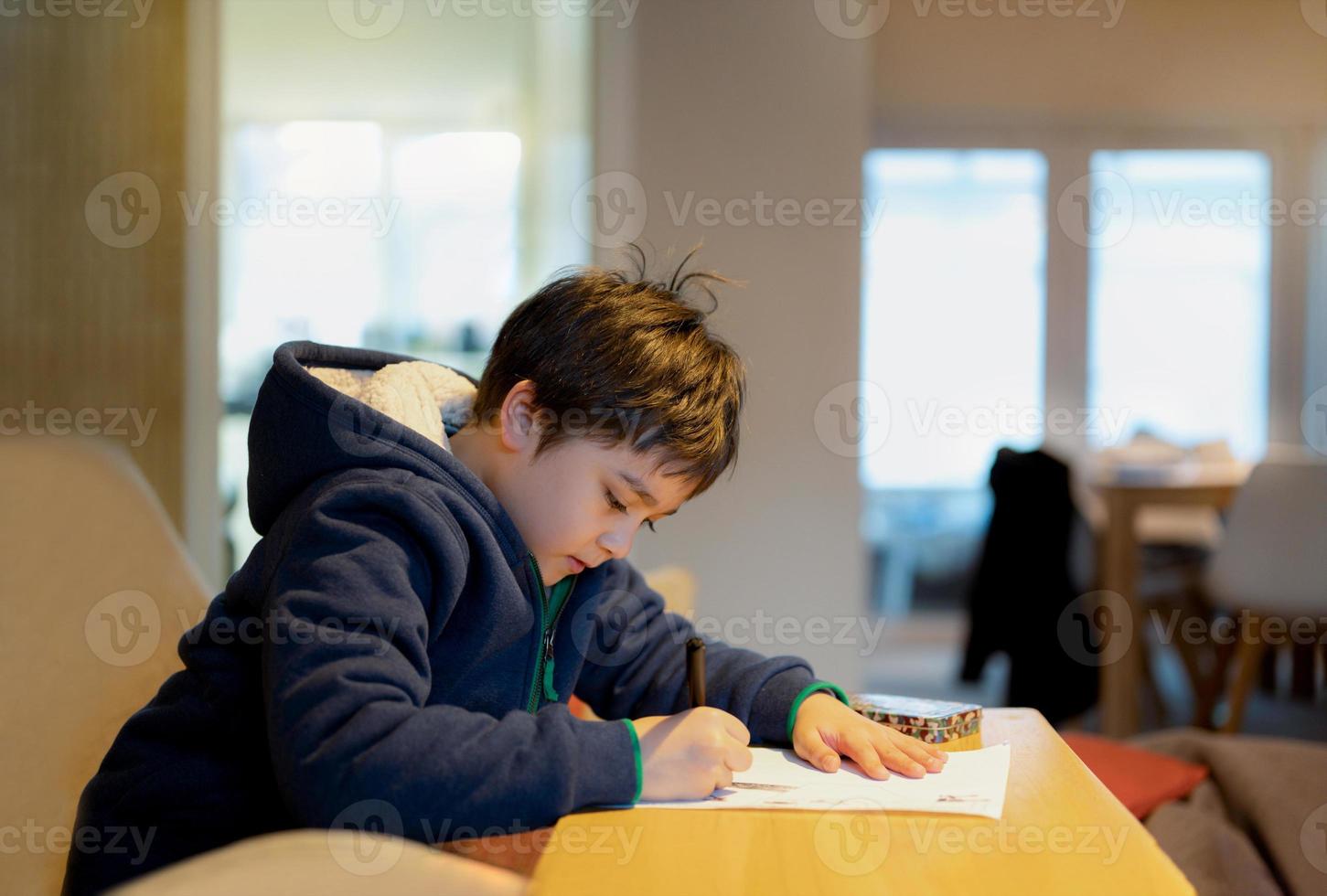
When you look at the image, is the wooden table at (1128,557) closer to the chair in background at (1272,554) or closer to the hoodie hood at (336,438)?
the chair in background at (1272,554)

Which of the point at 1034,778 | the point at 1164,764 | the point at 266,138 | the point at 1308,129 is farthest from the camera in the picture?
the point at 1308,129

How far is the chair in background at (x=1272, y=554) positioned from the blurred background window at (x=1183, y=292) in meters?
1.91

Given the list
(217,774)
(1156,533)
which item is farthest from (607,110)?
(1156,533)

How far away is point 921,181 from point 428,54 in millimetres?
2872

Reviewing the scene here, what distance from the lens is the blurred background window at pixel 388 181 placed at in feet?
8.05

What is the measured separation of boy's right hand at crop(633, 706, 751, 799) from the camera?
77cm

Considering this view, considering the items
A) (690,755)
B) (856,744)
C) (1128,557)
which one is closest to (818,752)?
(856,744)

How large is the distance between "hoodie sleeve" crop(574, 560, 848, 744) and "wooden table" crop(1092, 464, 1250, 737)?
2.32 meters

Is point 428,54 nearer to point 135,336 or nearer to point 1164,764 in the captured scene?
point 135,336

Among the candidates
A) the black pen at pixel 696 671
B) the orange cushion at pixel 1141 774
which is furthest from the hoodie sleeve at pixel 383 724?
the orange cushion at pixel 1141 774

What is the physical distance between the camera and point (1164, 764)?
5.29 ft

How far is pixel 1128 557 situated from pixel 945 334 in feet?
6.49

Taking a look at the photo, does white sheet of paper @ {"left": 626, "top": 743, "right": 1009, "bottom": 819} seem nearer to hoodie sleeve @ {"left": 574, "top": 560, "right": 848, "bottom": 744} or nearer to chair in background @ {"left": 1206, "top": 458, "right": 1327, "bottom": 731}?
hoodie sleeve @ {"left": 574, "top": 560, "right": 848, "bottom": 744}

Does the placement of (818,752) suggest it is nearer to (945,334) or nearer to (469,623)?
(469,623)
